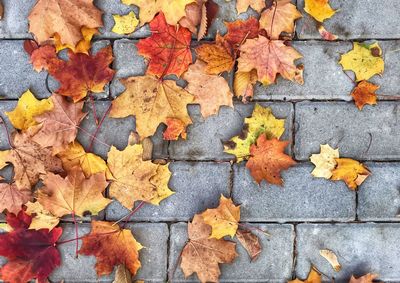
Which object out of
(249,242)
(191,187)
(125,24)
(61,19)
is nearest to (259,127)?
(191,187)

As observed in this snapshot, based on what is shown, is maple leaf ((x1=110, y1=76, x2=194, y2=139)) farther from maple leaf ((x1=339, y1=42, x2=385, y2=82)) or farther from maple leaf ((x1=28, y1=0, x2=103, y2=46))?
maple leaf ((x1=339, y1=42, x2=385, y2=82))

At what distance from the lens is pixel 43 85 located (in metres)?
2.49

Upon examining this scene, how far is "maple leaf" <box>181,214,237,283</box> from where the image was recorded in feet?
8.02

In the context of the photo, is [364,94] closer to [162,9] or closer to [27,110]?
[162,9]

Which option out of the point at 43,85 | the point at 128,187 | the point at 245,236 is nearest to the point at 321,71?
the point at 245,236

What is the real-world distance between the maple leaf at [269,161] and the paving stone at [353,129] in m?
0.14

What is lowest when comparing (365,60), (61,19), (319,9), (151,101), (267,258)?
(267,258)

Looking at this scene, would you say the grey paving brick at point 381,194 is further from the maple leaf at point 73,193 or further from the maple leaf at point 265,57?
the maple leaf at point 73,193

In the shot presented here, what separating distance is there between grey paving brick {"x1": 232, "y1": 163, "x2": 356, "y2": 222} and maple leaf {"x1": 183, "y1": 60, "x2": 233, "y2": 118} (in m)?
0.34

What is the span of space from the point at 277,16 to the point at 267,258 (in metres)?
1.16

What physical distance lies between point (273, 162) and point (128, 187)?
70cm

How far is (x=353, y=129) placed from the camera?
2.48m

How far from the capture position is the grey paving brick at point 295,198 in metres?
2.49

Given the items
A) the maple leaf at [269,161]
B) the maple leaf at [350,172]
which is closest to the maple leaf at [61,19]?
the maple leaf at [269,161]
